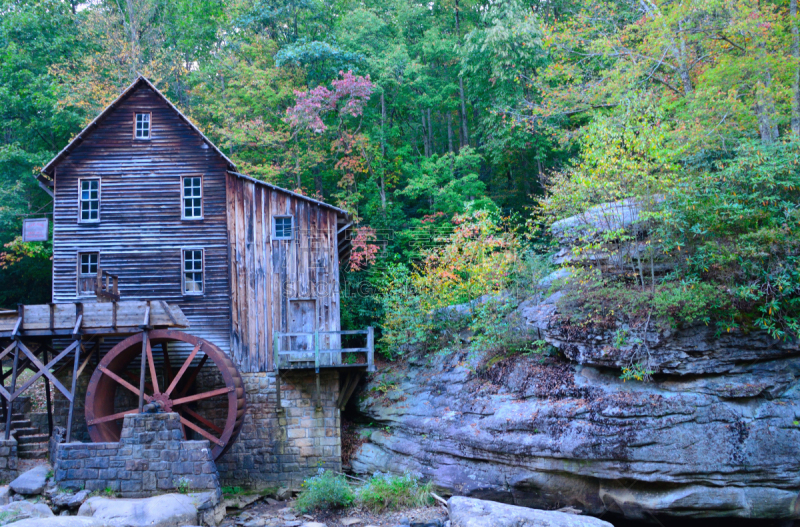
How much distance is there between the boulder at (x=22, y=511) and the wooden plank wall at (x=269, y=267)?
4.93 meters

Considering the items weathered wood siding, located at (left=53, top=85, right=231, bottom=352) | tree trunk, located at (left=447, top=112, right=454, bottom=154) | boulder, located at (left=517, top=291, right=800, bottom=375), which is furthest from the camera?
tree trunk, located at (left=447, top=112, right=454, bottom=154)

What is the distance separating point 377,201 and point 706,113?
38.6 feet

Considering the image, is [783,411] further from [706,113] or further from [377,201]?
[377,201]

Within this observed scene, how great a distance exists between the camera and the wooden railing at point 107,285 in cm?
1285

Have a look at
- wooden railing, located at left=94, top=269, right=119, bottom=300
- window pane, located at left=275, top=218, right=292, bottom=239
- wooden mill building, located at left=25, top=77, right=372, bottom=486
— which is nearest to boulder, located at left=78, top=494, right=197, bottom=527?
wooden mill building, located at left=25, top=77, right=372, bottom=486

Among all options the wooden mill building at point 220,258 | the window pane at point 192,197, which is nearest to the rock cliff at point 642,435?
the wooden mill building at point 220,258

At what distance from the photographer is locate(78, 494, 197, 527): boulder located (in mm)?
9438

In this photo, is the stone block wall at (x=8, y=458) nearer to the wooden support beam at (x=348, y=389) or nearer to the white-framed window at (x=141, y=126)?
the wooden support beam at (x=348, y=389)

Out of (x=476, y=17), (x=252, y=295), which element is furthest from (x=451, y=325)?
(x=476, y=17)

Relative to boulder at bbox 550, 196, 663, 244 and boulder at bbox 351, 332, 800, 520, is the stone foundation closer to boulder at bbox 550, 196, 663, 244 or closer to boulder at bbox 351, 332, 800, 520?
boulder at bbox 351, 332, 800, 520

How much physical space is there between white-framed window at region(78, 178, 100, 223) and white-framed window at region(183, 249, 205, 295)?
2.60 metres

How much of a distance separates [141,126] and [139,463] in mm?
8736

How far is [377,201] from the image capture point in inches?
804

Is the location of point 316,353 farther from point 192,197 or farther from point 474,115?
point 474,115
